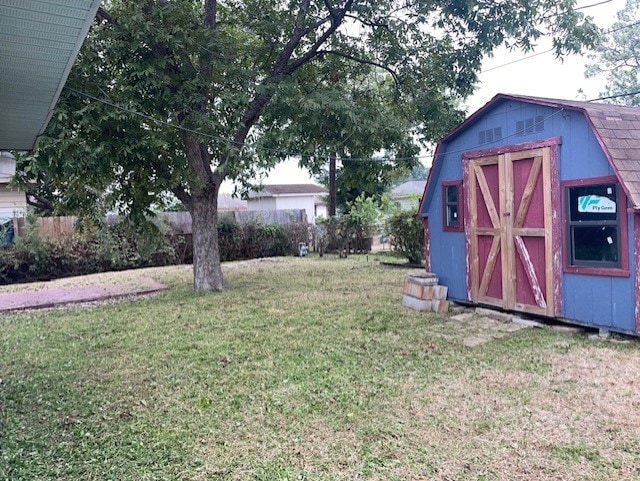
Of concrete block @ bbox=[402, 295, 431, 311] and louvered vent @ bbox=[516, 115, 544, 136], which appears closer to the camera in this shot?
louvered vent @ bbox=[516, 115, 544, 136]

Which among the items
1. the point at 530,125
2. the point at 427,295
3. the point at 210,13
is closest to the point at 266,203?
the point at 210,13

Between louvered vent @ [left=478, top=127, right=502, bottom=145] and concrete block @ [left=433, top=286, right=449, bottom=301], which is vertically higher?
louvered vent @ [left=478, top=127, right=502, bottom=145]

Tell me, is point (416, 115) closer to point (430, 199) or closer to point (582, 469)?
point (430, 199)

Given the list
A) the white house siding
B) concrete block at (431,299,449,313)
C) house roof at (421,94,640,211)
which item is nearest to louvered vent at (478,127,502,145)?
house roof at (421,94,640,211)

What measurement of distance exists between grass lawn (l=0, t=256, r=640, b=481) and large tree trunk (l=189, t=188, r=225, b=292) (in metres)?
2.60

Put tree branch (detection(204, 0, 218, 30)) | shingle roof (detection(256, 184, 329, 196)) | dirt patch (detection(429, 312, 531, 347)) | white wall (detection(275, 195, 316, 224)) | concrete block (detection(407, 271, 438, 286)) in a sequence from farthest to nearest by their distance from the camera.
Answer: white wall (detection(275, 195, 316, 224)) → shingle roof (detection(256, 184, 329, 196)) → tree branch (detection(204, 0, 218, 30)) → concrete block (detection(407, 271, 438, 286)) → dirt patch (detection(429, 312, 531, 347))

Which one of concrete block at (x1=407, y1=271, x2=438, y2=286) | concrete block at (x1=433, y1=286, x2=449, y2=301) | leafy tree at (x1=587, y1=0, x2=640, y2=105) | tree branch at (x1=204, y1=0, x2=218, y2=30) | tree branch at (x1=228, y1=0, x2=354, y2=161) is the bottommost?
concrete block at (x1=433, y1=286, x2=449, y2=301)

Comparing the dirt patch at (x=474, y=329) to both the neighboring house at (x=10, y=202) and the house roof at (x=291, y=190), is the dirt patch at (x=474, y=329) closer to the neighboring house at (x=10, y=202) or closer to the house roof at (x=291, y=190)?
the neighboring house at (x=10, y=202)

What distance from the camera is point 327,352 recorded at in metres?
5.22

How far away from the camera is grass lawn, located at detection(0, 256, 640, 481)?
289cm

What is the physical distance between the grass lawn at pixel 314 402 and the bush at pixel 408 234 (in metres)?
6.50

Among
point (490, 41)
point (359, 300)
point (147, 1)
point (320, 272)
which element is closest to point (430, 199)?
point (359, 300)

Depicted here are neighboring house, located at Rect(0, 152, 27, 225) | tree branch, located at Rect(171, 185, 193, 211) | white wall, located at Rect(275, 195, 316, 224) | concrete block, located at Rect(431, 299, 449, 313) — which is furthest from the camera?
white wall, located at Rect(275, 195, 316, 224)

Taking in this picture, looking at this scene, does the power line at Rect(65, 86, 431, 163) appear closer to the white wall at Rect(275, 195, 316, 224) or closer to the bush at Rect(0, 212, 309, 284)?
the bush at Rect(0, 212, 309, 284)
